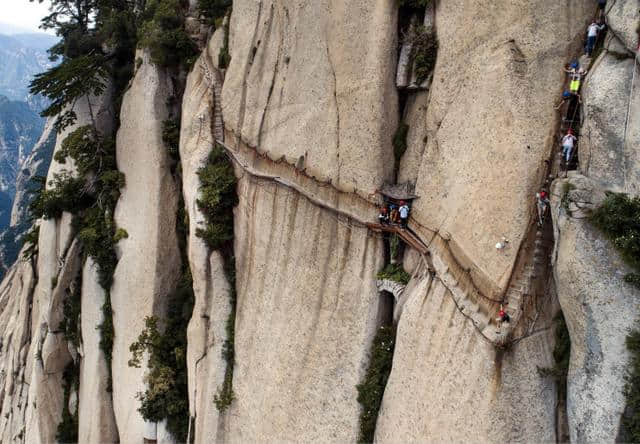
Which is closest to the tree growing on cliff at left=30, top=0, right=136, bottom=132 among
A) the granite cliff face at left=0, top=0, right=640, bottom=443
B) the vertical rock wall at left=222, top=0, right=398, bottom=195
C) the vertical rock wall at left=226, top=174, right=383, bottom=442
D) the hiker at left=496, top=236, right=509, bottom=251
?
the granite cliff face at left=0, top=0, right=640, bottom=443

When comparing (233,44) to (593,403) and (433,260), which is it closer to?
(433,260)

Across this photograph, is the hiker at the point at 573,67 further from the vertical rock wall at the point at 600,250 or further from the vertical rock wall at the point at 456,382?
the vertical rock wall at the point at 456,382

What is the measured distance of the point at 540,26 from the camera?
43.1 feet

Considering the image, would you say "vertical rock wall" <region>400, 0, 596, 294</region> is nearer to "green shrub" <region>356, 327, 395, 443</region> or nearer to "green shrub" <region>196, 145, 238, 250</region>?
"green shrub" <region>356, 327, 395, 443</region>

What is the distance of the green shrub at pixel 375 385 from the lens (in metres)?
16.5

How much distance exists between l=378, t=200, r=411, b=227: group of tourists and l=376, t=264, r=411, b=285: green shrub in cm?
172

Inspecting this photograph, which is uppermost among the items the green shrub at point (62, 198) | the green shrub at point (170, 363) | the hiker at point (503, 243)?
the green shrub at point (62, 198)

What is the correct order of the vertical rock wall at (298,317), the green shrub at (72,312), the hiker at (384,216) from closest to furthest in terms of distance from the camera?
the hiker at (384,216)
the vertical rock wall at (298,317)
the green shrub at (72,312)

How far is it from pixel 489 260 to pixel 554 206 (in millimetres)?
2592

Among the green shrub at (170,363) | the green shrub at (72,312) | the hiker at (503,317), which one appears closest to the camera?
the hiker at (503,317)

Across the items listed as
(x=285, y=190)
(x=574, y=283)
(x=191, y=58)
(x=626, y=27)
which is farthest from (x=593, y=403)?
(x=191, y=58)

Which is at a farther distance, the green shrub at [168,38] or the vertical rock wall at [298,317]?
the green shrub at [168,38]

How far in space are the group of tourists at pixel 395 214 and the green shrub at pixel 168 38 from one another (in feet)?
56.7

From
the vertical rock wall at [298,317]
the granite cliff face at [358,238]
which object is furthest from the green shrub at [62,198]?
the vertical rock wall at [298,317]
